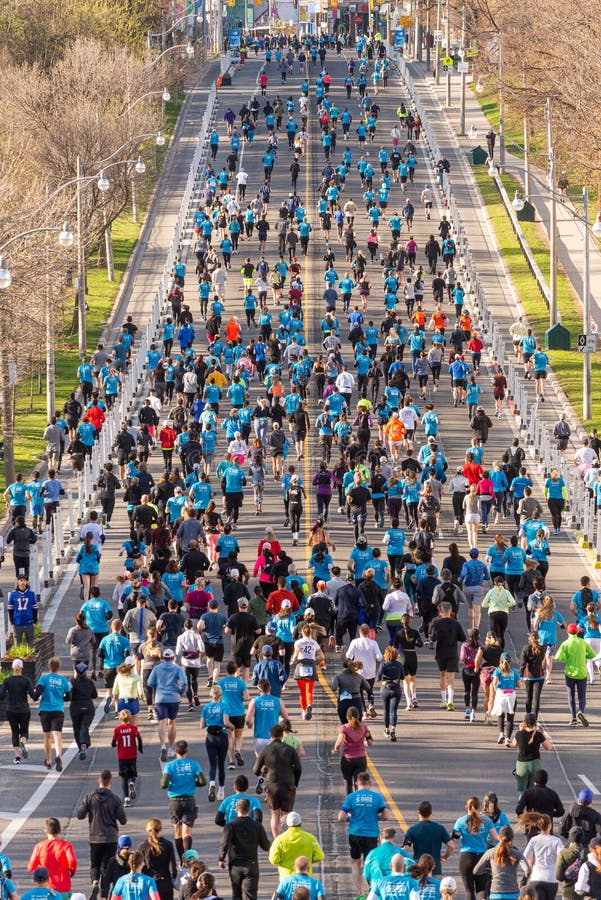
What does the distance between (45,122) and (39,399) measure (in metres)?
14.6

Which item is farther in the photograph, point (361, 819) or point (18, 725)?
point (18, 725)

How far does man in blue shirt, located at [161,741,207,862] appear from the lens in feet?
65.0

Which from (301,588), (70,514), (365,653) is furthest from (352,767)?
(70,514)

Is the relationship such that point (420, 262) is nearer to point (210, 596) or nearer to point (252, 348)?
point (252, 348)

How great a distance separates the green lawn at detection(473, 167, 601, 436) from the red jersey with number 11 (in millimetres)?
24667

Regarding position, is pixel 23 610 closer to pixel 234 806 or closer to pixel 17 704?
pixel 17 704

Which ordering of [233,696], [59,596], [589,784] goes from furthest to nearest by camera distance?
[59,596] → [589,784] → [233,696]

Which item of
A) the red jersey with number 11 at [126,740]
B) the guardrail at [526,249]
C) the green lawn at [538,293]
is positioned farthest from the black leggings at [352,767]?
the guardrail at [526,249]

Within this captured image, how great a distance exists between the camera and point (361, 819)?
19.0 m

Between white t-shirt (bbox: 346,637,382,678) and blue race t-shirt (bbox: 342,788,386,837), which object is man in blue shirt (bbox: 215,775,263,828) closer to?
blue race t-shirt (bbox: 342,788,386,837)

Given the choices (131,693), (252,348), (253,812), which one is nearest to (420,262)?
(252,348)

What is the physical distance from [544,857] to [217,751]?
4967mm

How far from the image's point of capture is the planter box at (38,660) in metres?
26.3

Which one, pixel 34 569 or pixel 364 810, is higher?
pixel 364 810
